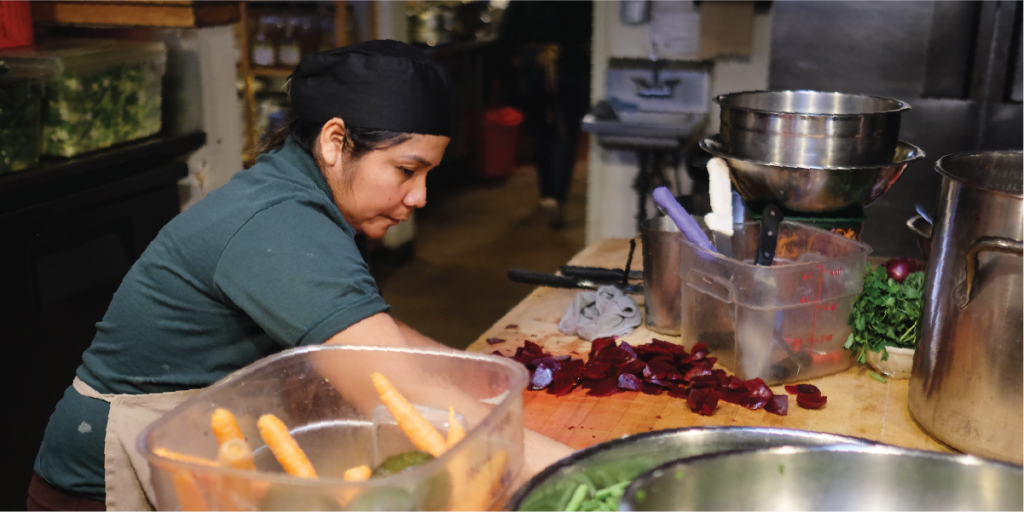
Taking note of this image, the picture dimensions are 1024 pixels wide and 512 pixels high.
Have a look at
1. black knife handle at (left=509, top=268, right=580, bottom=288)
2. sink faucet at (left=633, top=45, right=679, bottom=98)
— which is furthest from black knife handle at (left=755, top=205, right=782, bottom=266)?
sink faucet at (left=633, top=45, right=679, bottom=98)

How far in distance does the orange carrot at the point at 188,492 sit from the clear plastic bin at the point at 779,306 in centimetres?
92

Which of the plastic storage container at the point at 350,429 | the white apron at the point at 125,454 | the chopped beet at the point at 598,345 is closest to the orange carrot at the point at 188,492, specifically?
the plastic storage container at the point at 350,429

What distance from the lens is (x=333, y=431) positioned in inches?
35.8

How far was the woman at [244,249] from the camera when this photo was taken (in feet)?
3.52

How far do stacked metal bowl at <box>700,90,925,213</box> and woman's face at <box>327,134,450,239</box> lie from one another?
1.97 ft

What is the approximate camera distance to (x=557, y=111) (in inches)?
223

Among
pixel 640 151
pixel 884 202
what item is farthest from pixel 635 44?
pixel 884 202

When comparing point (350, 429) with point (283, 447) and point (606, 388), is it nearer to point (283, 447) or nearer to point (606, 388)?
point (283, 447)

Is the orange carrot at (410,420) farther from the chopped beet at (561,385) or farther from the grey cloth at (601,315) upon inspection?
the grey cloth at (601,315)

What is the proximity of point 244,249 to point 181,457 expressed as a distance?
0.38 m

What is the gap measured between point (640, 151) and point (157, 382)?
2.95m

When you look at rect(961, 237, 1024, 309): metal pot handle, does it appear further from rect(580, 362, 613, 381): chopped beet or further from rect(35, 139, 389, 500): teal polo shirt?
rect(35, 139, 389, 500): teal polo shirt

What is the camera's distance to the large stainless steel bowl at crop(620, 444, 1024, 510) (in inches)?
29.5

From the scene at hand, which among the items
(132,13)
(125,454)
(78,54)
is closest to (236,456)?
(125,454)
